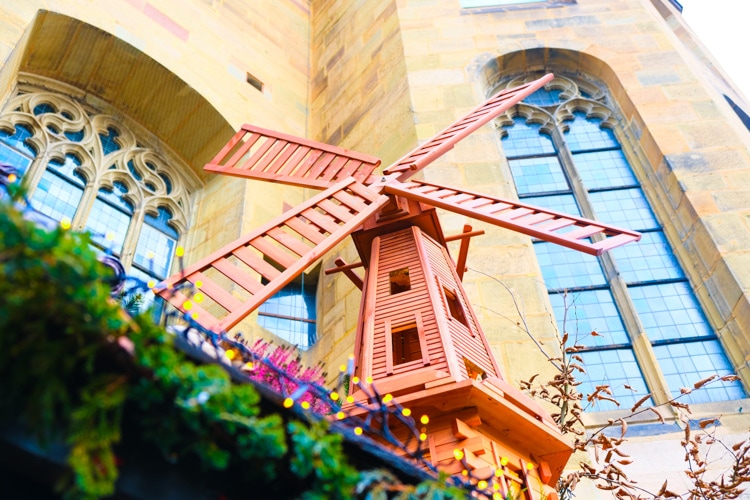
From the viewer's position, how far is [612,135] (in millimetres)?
11828

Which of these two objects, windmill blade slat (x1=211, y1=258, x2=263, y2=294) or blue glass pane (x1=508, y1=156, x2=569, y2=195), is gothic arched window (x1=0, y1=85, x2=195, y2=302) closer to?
windmill blade slat (x1=211, y1=258, x2=263, y2=294)

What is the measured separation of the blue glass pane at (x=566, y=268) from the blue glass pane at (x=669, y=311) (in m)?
0.56

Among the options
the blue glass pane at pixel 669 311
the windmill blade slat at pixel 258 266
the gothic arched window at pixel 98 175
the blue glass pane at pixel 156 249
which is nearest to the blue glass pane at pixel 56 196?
the gothic arched window at pixel 98 175

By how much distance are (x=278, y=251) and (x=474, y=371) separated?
80.4 inches

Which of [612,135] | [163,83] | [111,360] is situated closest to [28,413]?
[111,360]

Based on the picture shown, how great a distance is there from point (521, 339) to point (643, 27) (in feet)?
24.3

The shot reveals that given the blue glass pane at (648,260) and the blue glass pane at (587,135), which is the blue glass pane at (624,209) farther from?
the blue glass pane at (587,135)

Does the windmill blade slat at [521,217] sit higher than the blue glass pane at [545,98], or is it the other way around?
the blue glass pane at [545,98]

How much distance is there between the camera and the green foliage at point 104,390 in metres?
1.98

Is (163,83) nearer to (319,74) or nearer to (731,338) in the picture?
(319,74)

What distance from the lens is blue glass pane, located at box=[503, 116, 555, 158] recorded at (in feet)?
38.7

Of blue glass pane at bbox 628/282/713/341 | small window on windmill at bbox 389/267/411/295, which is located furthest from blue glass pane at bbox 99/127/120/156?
blue glass pane at bbox 628/282/713/341

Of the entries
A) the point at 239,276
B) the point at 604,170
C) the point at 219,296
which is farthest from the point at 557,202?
the point at 219,296

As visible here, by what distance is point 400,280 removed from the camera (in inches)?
269
